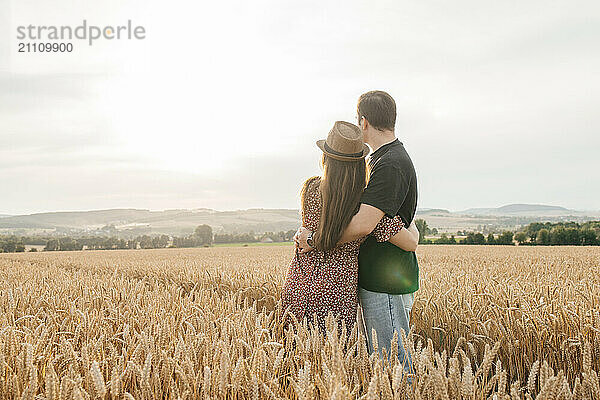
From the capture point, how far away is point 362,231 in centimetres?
316

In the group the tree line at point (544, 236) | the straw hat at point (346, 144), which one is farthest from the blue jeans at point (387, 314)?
the tree line at point (544, 236)

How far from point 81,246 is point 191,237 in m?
9.22

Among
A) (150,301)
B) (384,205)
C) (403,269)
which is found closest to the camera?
(384,205)

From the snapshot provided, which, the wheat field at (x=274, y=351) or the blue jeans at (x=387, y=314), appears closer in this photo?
the wheat field at (x=274, y=351)

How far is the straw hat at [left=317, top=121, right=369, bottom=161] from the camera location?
3.23 m

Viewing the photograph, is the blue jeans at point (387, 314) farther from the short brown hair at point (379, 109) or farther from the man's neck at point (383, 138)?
the short brown hair at point (379, 109)

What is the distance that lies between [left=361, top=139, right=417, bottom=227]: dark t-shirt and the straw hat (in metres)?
0.16

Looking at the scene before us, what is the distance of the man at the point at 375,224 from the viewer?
10.4 feet

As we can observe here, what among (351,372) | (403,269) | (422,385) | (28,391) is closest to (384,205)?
(403,269)

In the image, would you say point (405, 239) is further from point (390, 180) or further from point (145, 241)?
point (145, 241)

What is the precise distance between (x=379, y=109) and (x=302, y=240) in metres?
1.11

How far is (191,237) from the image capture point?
42.3m

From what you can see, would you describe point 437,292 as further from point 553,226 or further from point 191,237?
point 553,226

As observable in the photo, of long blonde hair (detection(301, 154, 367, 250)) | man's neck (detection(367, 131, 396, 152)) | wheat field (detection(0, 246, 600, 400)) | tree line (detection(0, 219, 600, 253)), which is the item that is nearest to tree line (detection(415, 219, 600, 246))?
tree line (detection(0, 219, 600, 253))
